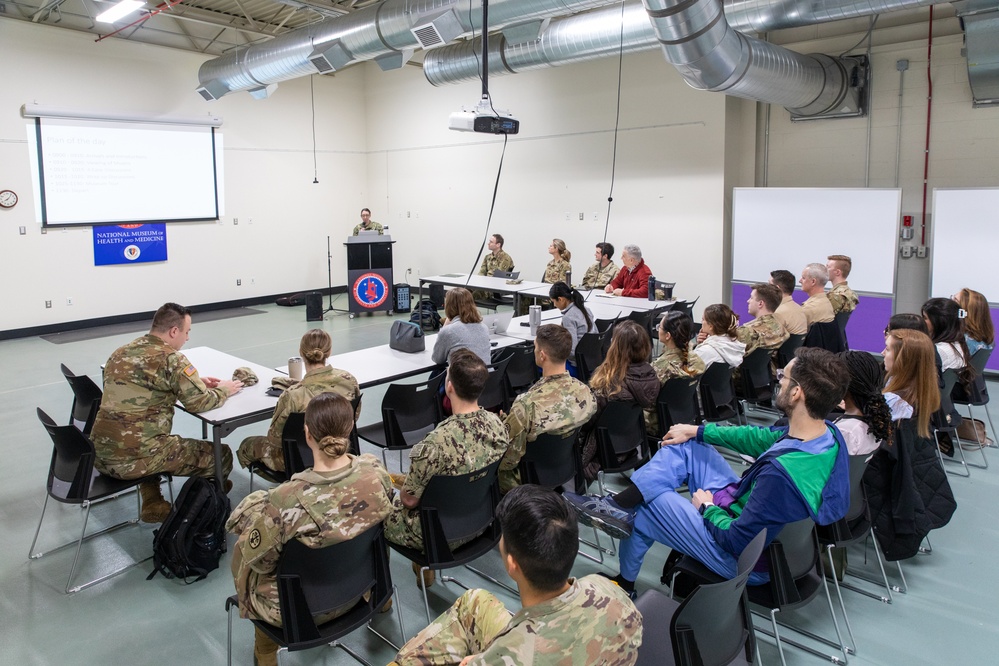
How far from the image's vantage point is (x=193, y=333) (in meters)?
9.21

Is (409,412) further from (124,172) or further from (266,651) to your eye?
(124,172)

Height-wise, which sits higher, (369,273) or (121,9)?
(121,9)

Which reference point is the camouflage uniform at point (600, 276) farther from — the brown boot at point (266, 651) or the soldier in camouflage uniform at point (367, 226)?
the brown boot at point (266, 651)

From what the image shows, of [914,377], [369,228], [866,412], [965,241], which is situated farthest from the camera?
[369,228]

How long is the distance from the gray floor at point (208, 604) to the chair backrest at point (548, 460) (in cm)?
48

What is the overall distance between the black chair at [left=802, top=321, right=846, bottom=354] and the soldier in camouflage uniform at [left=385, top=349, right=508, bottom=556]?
150 inches

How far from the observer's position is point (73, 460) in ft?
11.2

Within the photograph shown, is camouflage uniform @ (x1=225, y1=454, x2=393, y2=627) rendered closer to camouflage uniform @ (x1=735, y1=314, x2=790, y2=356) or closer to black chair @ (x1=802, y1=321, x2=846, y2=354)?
camouflage uniform @ (x1=735, y1=314, x2=790, y2=356)

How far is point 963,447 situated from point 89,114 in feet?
34.3

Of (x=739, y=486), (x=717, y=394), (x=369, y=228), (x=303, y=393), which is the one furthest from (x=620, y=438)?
(x=369, y=228)

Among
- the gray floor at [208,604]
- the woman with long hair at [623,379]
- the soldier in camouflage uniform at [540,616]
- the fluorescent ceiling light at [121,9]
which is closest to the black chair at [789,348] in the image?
the gray floor at [208,604]

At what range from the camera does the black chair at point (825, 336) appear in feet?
→ 18.9

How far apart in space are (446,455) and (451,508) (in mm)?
238

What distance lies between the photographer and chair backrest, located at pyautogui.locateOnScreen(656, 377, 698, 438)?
4.03 m
